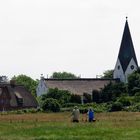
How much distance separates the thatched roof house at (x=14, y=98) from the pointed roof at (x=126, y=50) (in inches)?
909

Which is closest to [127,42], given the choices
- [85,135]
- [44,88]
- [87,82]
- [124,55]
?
[124,55]

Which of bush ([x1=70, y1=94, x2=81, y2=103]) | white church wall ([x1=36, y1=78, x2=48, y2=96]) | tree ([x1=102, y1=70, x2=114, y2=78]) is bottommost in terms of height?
bush ([x1=70, y1=94, x2=81, y2=103])

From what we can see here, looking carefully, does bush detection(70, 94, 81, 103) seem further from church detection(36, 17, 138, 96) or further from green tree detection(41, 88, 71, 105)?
church detection(36, 17, 138, 96)

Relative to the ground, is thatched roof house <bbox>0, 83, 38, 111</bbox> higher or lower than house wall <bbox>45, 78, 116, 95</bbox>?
lower

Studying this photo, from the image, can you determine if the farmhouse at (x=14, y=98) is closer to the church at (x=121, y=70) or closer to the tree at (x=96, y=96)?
the church at (x=121, y=70)

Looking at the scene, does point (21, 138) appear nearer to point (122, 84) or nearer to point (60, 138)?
point (60, 138)

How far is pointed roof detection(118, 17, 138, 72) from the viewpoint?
382 ft

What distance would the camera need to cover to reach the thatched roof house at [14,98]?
10019 cm

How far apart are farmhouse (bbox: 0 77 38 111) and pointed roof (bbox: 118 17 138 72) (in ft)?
75.8

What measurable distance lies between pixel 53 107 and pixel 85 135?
50.7 meters

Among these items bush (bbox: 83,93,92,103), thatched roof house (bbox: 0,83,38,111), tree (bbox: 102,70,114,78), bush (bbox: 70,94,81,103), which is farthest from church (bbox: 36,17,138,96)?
tree (bbox: 102,70,114,78)

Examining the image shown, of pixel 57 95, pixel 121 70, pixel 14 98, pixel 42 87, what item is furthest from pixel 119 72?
pixel 14 98

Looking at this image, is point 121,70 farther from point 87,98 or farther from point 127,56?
point 87,98

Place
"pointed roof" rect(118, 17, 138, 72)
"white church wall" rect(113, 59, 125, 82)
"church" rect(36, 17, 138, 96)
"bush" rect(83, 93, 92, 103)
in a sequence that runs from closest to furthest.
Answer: "bush" rect(83, 93, 92, 103) < "church" rect(36, 17, 138, 96) < "pointed roof" rect(118, 17, 138, 72) < "white church wall" rect(113, 59, 125, 82)
